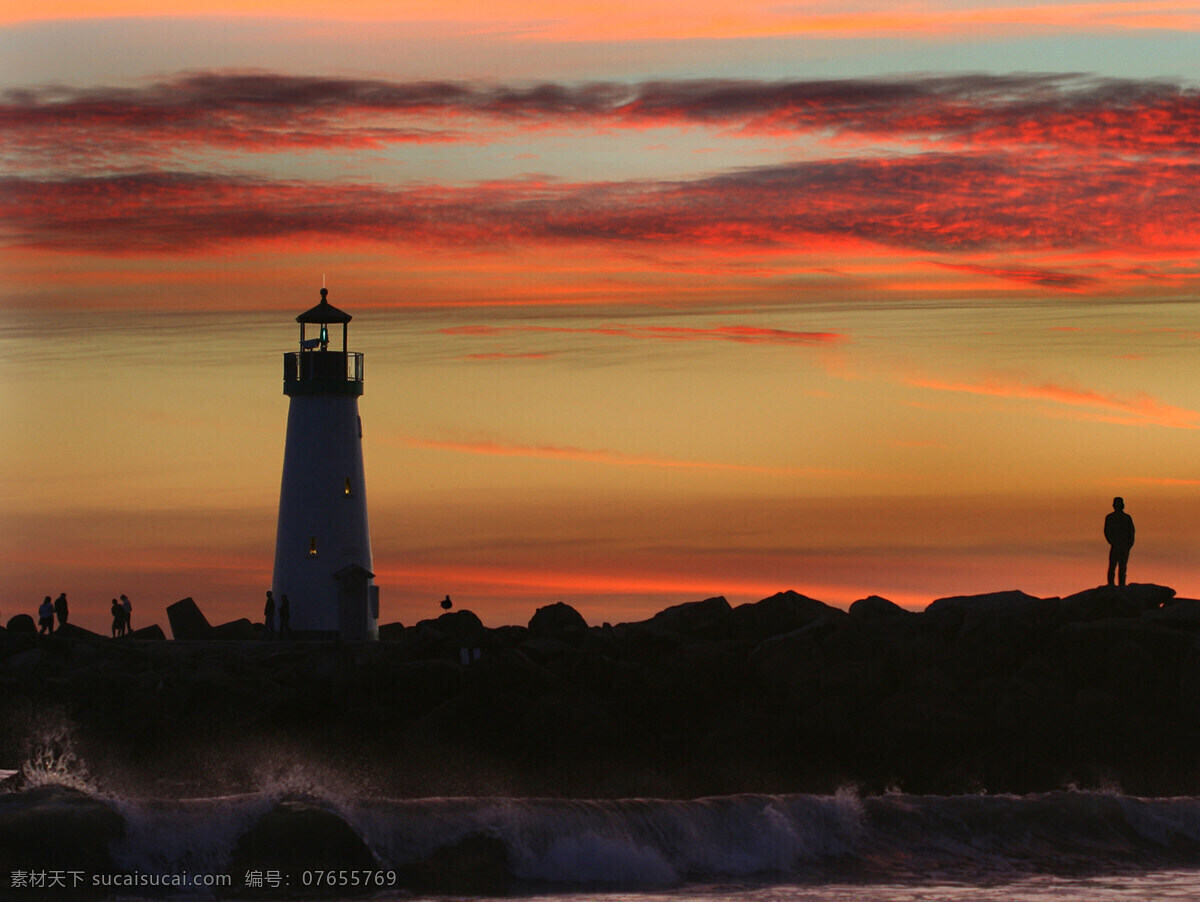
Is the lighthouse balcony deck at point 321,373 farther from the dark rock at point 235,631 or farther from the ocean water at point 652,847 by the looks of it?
the ocean water at point 652,847

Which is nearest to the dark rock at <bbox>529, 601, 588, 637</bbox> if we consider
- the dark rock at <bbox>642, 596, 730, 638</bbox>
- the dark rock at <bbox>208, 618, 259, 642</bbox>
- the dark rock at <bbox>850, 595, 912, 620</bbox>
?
the dark rock at <bbox>642, 596, 730, 638</bbox>

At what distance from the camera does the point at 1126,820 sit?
57.3 feet

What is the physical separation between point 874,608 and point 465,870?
39.2 ft

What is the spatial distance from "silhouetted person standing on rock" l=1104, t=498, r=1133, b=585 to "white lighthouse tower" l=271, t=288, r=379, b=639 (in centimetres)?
1716

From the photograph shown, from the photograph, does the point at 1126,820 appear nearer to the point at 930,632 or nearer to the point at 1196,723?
the point at 1196,723

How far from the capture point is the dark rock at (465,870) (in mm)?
14828

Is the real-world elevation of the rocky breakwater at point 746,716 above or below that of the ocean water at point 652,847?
above

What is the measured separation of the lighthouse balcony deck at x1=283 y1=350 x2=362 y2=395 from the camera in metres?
36.2

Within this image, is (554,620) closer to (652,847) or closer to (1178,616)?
(1178,616)

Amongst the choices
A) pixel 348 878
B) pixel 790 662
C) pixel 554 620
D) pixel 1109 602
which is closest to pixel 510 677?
pixel 790 662

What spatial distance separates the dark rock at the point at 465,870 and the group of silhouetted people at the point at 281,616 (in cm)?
2073

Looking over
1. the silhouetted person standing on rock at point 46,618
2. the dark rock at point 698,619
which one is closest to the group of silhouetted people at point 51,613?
the silhouetted person standing on rock at point 46,618

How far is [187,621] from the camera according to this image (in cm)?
3759

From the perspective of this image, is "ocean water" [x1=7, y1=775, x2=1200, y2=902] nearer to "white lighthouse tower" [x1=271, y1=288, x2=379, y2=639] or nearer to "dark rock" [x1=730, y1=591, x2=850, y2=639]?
"dark rock" [x1=730, y1=591, x2=850, y2=639]
